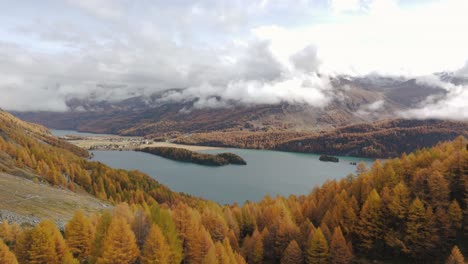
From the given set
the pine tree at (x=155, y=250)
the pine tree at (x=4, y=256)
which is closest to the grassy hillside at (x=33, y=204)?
the pine tree at (x=4, y=256)

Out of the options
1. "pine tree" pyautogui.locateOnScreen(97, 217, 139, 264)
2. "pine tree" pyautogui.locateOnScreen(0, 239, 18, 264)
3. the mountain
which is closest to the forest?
"pine tree" pyautogui.locateOnScreen(97, 217, 139, 264)

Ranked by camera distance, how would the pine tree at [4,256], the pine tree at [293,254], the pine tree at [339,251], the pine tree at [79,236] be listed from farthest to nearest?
1. the pine tree at [293,254]
2. the pine tree at [339,251]
3. the pine tree at [79,236]
4. the pine tree at [4,256]

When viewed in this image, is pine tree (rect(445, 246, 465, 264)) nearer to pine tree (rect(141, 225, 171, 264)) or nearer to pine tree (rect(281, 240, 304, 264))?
pine tree (rect(281, 240, 304, 264))

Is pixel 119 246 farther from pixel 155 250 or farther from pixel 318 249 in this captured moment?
pixel 318 249

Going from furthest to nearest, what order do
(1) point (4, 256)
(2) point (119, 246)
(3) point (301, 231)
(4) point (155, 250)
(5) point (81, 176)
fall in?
(5) point (81, 176), (3) point (301, 231), (4) point (155, 250), (2) point (119, 246), (1) point (4, 256)

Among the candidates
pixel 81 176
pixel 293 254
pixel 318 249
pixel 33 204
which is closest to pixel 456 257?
pixel 318 249

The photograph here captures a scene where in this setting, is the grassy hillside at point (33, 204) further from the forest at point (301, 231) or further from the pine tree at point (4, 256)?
the pine tree at point (4, 256)

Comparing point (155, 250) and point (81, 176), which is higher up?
point (155, 250)
